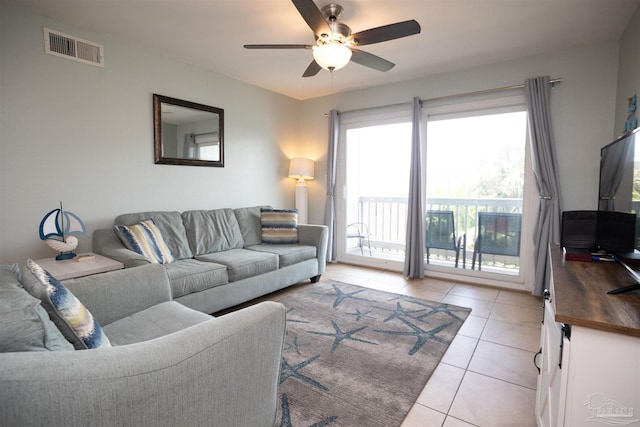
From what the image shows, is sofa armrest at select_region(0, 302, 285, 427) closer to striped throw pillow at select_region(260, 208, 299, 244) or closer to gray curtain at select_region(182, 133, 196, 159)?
striped throw pillow at select_region(260, 208, 299, 244)

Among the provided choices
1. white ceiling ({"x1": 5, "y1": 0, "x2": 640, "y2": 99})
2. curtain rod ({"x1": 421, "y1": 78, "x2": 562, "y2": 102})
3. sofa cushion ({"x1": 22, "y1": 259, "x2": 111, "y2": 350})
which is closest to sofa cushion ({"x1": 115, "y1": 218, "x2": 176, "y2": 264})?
sofa cushion ({"x1": 22, "y1": 259, "x2": 111, "y2": 350})

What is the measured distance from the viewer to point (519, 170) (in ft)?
11.9

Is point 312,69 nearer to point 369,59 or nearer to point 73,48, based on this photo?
point 369,59

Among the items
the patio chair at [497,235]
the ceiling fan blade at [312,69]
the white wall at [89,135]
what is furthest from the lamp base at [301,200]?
the patio chair at [497,235]

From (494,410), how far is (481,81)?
331 cm

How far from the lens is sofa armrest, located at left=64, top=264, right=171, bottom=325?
64.1 inches

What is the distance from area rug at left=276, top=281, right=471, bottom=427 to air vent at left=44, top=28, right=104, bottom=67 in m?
2.83

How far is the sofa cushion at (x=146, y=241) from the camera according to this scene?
269 cm

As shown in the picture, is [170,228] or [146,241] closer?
[146,241]

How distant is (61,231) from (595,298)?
3299 millimetres

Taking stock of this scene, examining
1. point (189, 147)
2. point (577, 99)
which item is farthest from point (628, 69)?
point (189, 147)

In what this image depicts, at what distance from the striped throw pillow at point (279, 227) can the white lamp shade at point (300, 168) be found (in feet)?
2.86

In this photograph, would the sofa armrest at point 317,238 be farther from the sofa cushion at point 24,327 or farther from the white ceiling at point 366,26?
the sofa cushion at point 24,327

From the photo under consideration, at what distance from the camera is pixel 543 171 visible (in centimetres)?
326
